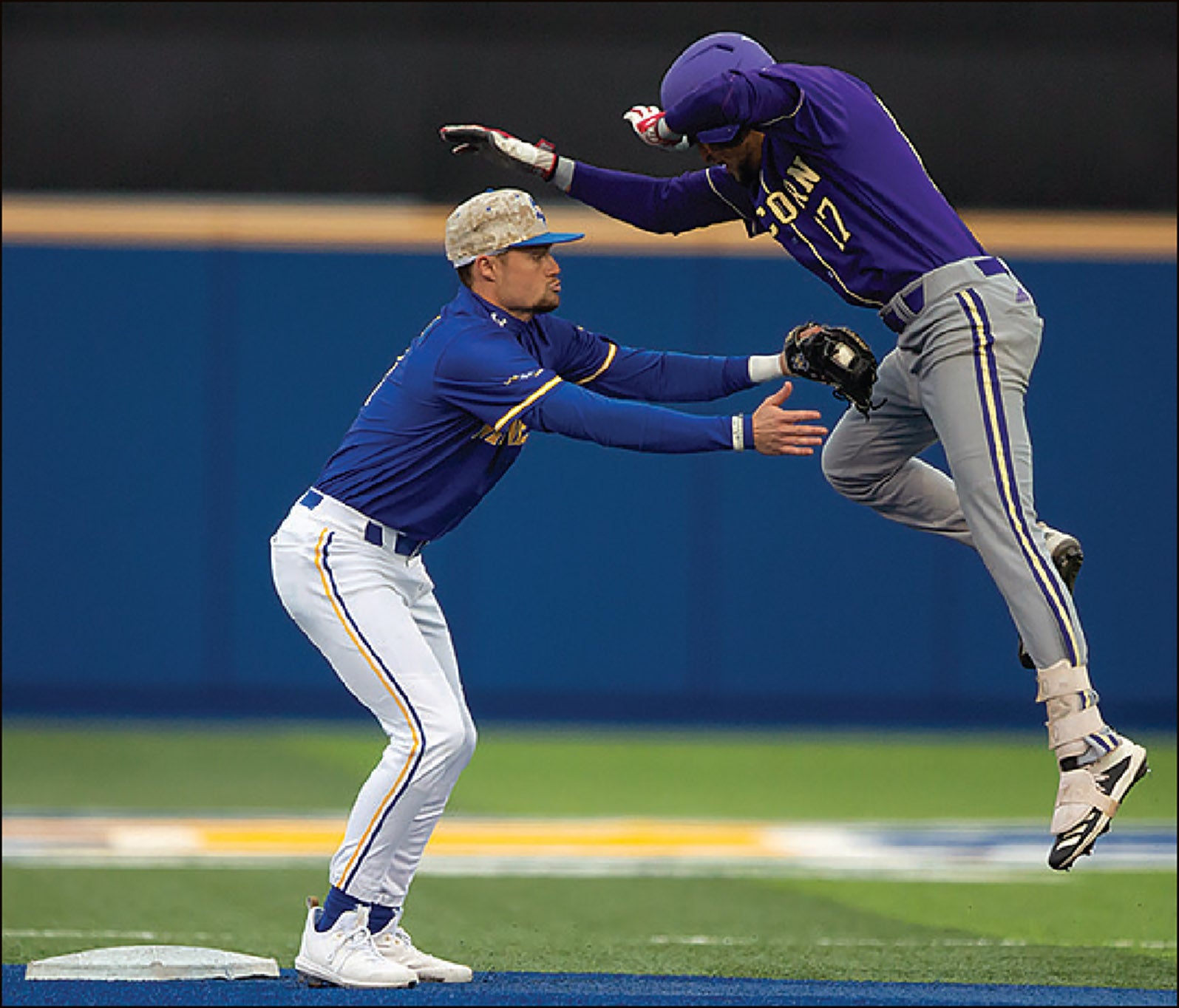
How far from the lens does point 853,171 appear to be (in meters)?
5.31

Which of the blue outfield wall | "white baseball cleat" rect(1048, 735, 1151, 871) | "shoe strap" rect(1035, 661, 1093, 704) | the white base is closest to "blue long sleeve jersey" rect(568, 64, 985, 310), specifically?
"shoe strap" rect(1035, 661, 1093, 704)

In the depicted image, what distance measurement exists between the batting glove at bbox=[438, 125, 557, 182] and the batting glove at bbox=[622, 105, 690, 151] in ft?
0.97

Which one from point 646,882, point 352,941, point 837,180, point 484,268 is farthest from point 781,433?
point 646,882

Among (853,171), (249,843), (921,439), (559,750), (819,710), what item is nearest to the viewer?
(853,171)

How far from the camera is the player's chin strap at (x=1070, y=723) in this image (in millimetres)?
5172

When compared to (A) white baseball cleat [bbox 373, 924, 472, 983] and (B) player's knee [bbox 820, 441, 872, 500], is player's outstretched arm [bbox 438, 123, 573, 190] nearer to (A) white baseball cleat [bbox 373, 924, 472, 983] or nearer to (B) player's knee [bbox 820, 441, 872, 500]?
(B) player's knee [bbox 820, 441, 872, 500]

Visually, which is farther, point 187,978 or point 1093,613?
point 1093,613

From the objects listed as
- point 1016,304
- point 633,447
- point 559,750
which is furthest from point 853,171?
point 559,750

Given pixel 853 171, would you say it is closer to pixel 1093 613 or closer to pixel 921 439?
pixel 921 439

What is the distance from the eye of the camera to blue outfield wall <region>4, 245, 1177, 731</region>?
13336 millimetres

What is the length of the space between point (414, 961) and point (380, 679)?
2.87 feet

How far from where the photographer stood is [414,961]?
5750 mm

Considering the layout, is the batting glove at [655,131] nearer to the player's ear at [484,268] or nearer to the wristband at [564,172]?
Result: the wristband at [564,172]

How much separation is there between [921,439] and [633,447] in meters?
1.03
